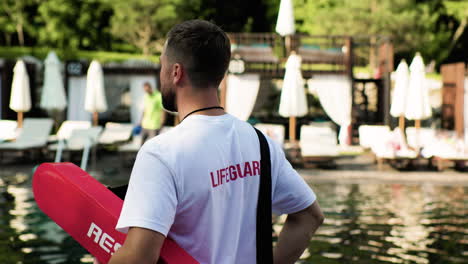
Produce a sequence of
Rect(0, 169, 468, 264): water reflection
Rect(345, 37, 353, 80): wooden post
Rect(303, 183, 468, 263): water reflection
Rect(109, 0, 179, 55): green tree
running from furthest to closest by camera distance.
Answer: Rect(109, 0, 179, 55): green tree < Rect(345, 37, 353, 80): wooden post < Rect(303, 183, 468, 263): water reflection < Rect(0, 169, 468, 264): water reflection

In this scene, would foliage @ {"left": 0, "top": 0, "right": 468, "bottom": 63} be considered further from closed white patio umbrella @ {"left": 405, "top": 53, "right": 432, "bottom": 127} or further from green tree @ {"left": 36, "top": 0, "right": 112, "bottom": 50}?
closed white patio umbrella @ {"left": 405, "top": 53, "right": 432, "bottom": 127}

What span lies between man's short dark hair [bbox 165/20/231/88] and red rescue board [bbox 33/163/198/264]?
37cm

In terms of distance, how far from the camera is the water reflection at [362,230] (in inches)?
294

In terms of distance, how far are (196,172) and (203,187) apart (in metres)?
0.04

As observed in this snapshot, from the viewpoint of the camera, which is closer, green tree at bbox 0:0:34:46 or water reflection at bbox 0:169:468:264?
water reflection at bbox 0:169:468:264

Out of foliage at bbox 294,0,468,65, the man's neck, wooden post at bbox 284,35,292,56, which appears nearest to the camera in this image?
the man's neck

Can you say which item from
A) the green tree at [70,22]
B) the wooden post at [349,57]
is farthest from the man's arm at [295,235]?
the green tree at [70,22]

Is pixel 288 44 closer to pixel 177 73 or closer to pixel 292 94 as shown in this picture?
pixel 292 94

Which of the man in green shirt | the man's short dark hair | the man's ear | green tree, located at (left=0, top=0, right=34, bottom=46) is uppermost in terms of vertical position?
green tree, located at (left=0, top=0, right=34, bottom=46)

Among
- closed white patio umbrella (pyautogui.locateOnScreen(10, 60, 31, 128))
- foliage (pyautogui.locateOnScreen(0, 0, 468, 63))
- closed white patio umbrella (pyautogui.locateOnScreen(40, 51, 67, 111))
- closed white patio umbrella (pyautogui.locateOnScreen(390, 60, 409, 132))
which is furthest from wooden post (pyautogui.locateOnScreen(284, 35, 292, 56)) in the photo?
foliage (pyautogui.locateOnScreen(0, 0, 468, 63))

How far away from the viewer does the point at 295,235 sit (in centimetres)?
207

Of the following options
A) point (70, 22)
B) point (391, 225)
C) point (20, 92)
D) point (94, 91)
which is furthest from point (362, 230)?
point (70, 22)

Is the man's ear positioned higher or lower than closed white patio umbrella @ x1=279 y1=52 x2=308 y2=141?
higher

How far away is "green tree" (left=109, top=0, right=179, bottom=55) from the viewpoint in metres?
41.2
